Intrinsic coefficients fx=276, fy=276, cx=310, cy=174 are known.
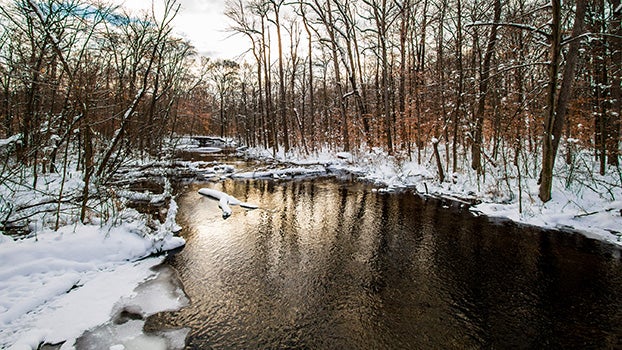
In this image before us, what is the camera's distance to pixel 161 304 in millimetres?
4117

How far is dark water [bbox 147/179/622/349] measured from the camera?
11.1 feet

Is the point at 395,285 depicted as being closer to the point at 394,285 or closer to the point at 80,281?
the point at 394,285

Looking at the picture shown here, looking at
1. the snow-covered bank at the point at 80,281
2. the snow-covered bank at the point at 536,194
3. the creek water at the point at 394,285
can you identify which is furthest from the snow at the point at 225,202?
the snow-covered bank at the point at 536,194

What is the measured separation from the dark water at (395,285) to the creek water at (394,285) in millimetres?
20

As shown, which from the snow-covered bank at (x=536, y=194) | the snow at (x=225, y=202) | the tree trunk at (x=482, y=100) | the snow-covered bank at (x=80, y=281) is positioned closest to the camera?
the snow-covered bank at (x=80, y=281)

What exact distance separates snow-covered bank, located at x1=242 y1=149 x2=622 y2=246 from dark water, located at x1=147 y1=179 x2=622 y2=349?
0.81 metres

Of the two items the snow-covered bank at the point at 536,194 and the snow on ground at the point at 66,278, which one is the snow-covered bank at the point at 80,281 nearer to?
the snow on ground at the point at 66,278

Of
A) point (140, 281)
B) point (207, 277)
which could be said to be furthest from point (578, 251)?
point (140, 281)

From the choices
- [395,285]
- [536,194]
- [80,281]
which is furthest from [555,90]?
[80,281]

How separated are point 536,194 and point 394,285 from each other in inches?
259

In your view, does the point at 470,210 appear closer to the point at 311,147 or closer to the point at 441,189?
the point at 441,189

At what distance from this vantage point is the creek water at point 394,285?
3.39m

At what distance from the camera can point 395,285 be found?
4555 millimetres

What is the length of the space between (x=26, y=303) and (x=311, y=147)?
20.7m
